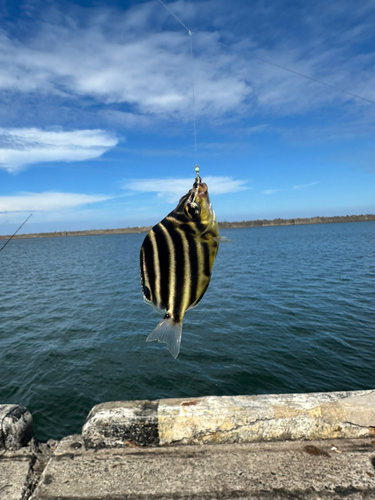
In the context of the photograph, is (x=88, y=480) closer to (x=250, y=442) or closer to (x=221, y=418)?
(x=221, y=418)

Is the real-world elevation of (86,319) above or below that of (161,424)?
below

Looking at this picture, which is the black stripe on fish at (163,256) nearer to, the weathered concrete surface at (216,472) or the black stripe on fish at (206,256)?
the black stripe on fish at (206,256)

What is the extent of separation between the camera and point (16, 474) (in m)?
3.75

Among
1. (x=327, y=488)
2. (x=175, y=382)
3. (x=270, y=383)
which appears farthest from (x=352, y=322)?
(x=327, y=488)

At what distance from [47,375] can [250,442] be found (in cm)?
879

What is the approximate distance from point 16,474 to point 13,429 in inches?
23.4

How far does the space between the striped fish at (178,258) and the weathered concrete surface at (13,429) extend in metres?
3.75

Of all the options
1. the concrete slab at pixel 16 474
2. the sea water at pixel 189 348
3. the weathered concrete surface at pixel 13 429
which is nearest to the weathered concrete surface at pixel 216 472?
the concrete slab at pixel 16 474

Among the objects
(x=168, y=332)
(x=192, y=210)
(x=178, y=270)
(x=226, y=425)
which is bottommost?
(x=226, y=425)

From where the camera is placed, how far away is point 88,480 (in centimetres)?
359

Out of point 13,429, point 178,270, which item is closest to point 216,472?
point 13,429

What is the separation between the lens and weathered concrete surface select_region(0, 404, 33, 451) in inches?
165

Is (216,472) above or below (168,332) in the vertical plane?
below

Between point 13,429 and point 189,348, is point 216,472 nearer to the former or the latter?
point 13,429
